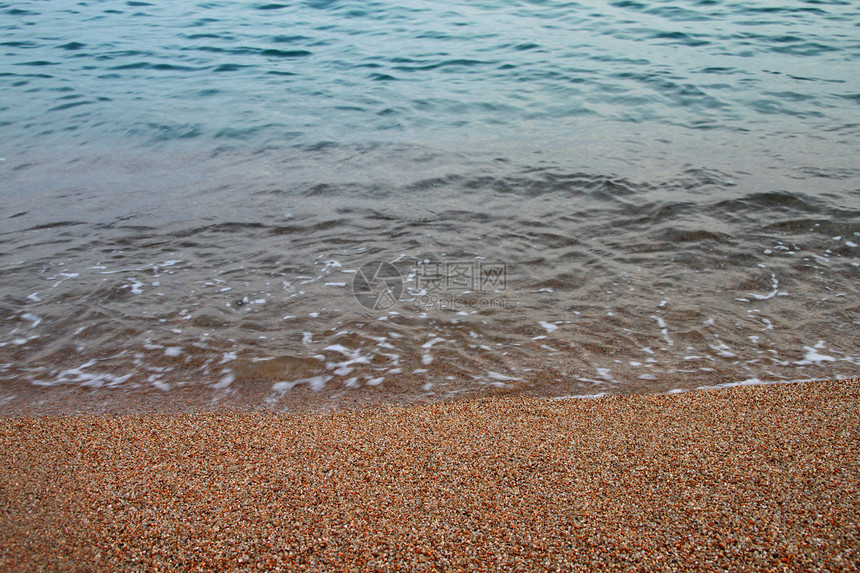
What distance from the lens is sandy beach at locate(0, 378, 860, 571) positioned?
6.39ft

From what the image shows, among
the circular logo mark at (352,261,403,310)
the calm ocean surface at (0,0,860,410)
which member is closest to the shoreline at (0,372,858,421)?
the calm ocean surface at (0,0,860,410)

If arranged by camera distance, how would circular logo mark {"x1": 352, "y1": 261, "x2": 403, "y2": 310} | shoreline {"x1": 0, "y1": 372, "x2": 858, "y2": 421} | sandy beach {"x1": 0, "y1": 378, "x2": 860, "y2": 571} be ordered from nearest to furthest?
sandy beach {"x1": 0, "y1": 378, "x2": 860, "y2": 571} → shoreline {"x1": 0, "y1": 372, "x2": 858, "y2": 421} → circular logo mark {"x1": 352, "y1": 261, "x2": 403, "y2": 310}

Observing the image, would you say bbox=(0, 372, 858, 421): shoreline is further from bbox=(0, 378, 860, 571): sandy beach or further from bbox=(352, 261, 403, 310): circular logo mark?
bbox=(352, 261, 403, 310): circular logo mark

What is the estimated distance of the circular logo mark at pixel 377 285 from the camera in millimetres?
3957

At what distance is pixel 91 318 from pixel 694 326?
3.79 meters

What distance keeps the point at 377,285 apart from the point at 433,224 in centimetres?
108

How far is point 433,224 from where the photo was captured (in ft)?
16.4

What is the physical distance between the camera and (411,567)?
75.3 inches

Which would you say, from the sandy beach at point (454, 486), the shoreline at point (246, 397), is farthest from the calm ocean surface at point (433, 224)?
the sandy beach at point (454, 486)

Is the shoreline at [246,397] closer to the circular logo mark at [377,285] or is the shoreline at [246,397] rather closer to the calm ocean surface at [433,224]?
the calm ocean surface at [433,224]

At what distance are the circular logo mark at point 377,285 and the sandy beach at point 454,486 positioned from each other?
1.14 meters

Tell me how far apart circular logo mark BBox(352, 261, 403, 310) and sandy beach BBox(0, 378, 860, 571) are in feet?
3.75

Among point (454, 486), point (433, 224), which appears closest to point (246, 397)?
point (454, 486)

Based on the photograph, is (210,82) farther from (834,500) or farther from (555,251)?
(834,500)
